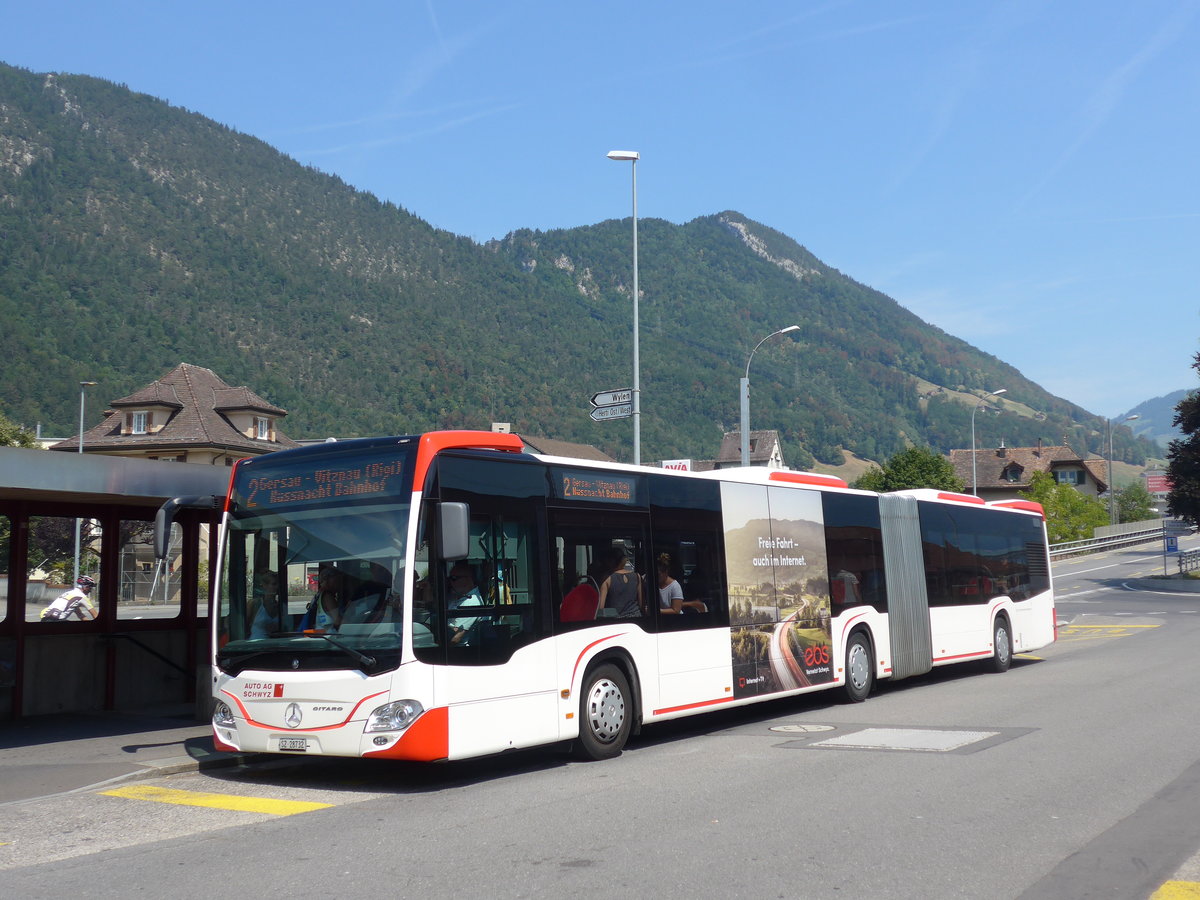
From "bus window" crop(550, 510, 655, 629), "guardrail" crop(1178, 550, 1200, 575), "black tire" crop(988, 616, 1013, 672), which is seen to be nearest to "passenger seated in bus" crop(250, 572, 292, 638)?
"bus window" crop(550, 510, 655, 629)

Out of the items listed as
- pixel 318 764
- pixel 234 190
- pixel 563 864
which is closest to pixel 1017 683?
pixel 318 764

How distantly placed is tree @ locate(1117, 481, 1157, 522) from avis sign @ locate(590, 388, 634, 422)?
9823 cm

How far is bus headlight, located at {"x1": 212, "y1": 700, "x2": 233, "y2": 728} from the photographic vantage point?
387 inches

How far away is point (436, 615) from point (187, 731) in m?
5.11

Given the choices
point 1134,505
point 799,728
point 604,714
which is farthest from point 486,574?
point 1134,505

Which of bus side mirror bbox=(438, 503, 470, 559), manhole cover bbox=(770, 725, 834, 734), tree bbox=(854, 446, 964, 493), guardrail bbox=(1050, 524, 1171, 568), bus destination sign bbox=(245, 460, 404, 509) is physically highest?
tree bbox=(854, 446, 964, 493)

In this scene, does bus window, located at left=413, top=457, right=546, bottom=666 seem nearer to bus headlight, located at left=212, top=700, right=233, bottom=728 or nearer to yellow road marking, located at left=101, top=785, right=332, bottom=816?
yellow road marking, located at left=101, top=785, right=332, bottom=816

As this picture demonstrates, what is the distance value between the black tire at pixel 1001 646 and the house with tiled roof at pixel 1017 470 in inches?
3787

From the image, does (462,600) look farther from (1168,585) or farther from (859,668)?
(1168,585)

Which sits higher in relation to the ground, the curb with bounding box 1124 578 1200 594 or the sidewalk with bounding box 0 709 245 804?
the curb with bounding box 1124 578 1200 594

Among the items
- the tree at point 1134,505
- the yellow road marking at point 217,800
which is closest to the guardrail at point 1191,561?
the yellow road marking at point 217,800

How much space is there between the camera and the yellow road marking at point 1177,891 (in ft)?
19.0

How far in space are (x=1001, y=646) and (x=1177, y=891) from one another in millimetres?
14298

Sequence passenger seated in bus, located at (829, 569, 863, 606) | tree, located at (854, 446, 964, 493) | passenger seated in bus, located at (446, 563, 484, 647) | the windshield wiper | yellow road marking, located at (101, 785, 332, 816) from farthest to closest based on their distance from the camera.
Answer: tree, located at (854, 446, 964, 493) < passenger seated in bus, located at (829, 569, 863, 606) < passenger seated in bus, located at (446, 563, 484, 647) < the windshield wiper < yellow road marking, located at (101, 785, 332, 816)
